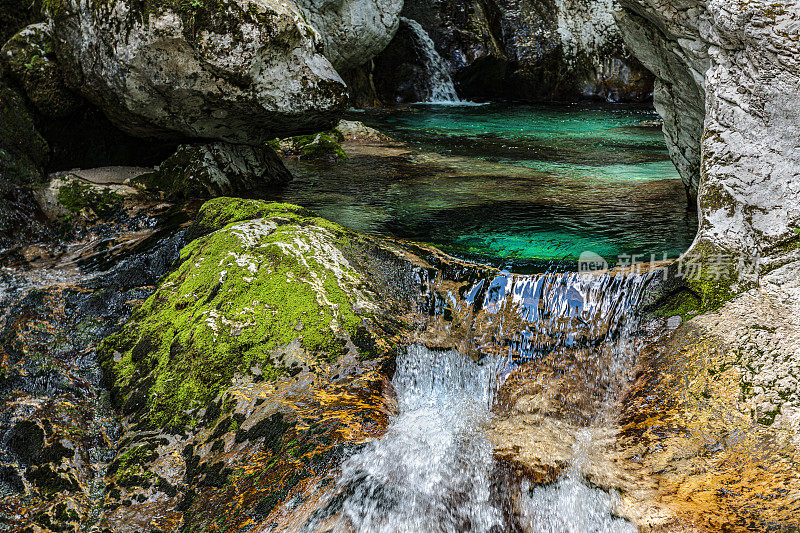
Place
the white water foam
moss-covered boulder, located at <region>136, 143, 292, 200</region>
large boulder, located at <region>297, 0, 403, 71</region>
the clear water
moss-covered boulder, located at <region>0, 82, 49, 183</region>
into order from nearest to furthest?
the white water foam, the clear water, moss-covered boulder, located at <region>0, 82, 49, 183</region>, moss-covered boulder, located at <region>136, 143, 292, 200</region>, large boulder, located at <region>297, 0, 403, 71</region>

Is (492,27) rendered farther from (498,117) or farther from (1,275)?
(1,275)

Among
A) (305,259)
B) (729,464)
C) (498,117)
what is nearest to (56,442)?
(305,259)

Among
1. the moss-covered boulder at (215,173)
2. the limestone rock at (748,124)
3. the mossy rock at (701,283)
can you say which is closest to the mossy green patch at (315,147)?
the moss-covered boulder at (215,173)

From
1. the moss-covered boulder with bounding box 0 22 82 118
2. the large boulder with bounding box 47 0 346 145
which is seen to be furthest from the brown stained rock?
the moss-covered boulder with bounding box 0 22 82 118

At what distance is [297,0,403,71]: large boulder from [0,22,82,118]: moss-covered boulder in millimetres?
7872

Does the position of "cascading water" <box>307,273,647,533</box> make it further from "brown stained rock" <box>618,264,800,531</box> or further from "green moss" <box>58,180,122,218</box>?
"green moss" <box>58,180,122,218</box>

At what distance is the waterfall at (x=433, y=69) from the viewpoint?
677 inches

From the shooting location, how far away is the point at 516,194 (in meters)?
7.05

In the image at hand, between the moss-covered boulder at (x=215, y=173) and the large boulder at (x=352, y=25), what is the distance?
22.5ft

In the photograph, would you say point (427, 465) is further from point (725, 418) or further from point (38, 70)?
point (38, 70)

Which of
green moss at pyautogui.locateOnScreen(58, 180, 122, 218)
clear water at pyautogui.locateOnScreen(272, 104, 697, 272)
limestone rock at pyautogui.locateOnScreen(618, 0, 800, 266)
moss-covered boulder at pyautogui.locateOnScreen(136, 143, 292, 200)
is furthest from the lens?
moss-covered boulder at pyautogui.locateOnScreen(136, 143, 292, 200)

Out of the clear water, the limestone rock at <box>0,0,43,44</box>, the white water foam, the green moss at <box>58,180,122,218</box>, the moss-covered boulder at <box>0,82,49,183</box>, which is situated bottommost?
the white water foam

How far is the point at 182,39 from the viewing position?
558 cm

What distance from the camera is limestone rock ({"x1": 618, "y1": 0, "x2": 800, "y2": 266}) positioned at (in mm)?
3598
